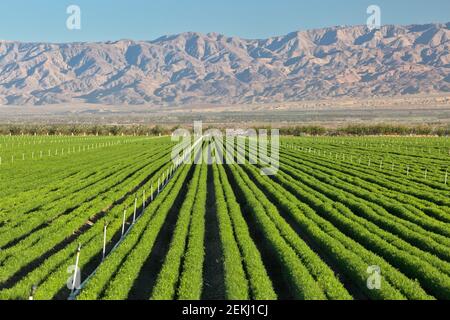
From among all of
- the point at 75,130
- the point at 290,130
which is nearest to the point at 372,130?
the point at 290,130

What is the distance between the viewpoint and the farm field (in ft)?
37.5

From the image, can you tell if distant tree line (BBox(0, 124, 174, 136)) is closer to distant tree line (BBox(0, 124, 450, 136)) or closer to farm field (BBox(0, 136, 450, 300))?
distant tree line (BBox(0, 124, 450, 136))

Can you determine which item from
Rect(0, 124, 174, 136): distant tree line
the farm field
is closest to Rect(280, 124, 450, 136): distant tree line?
Rect(0, 124, 174, 136): distant tree line

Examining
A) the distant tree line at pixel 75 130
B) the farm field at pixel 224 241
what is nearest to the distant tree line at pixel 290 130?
the distant tree line at pixel 75 130

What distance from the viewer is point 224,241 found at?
592 inches

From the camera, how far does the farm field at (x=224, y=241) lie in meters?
11.4

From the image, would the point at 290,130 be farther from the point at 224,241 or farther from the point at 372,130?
the point at 224,241

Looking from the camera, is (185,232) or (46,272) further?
(185,232)

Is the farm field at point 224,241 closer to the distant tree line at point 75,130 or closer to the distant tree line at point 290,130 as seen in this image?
the distant tree line at point 290,130

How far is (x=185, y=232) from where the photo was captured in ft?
53.2

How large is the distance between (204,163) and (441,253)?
91.0 ft
